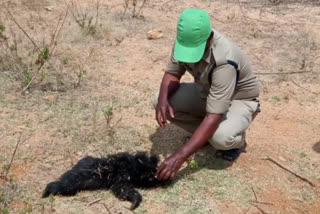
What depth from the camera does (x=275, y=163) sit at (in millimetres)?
3529

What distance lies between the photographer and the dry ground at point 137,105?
3129 millimetres

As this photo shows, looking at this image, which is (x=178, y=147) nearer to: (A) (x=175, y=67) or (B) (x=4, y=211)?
(A) (x=175, y=67)

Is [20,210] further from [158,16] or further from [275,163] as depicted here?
[158,16]

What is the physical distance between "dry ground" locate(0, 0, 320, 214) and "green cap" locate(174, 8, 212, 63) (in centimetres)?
81

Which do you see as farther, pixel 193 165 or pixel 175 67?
pixel 175 67

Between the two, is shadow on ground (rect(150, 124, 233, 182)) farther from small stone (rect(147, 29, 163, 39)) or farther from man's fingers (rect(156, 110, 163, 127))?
small stone (rect(147, 29, 163, 39))

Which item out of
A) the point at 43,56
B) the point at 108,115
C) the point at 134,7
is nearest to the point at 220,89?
the point at 108,115

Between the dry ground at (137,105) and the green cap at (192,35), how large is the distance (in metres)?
0.81

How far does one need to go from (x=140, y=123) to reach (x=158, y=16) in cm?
265

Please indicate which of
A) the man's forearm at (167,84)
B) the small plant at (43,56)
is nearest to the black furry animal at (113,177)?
the man's forearm at (167,84)

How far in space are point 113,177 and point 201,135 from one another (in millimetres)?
641

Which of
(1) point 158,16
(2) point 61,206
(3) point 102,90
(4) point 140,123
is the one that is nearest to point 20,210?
(2) point 61,206

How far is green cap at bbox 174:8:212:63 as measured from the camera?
282 cm

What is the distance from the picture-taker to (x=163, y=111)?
3.33m
